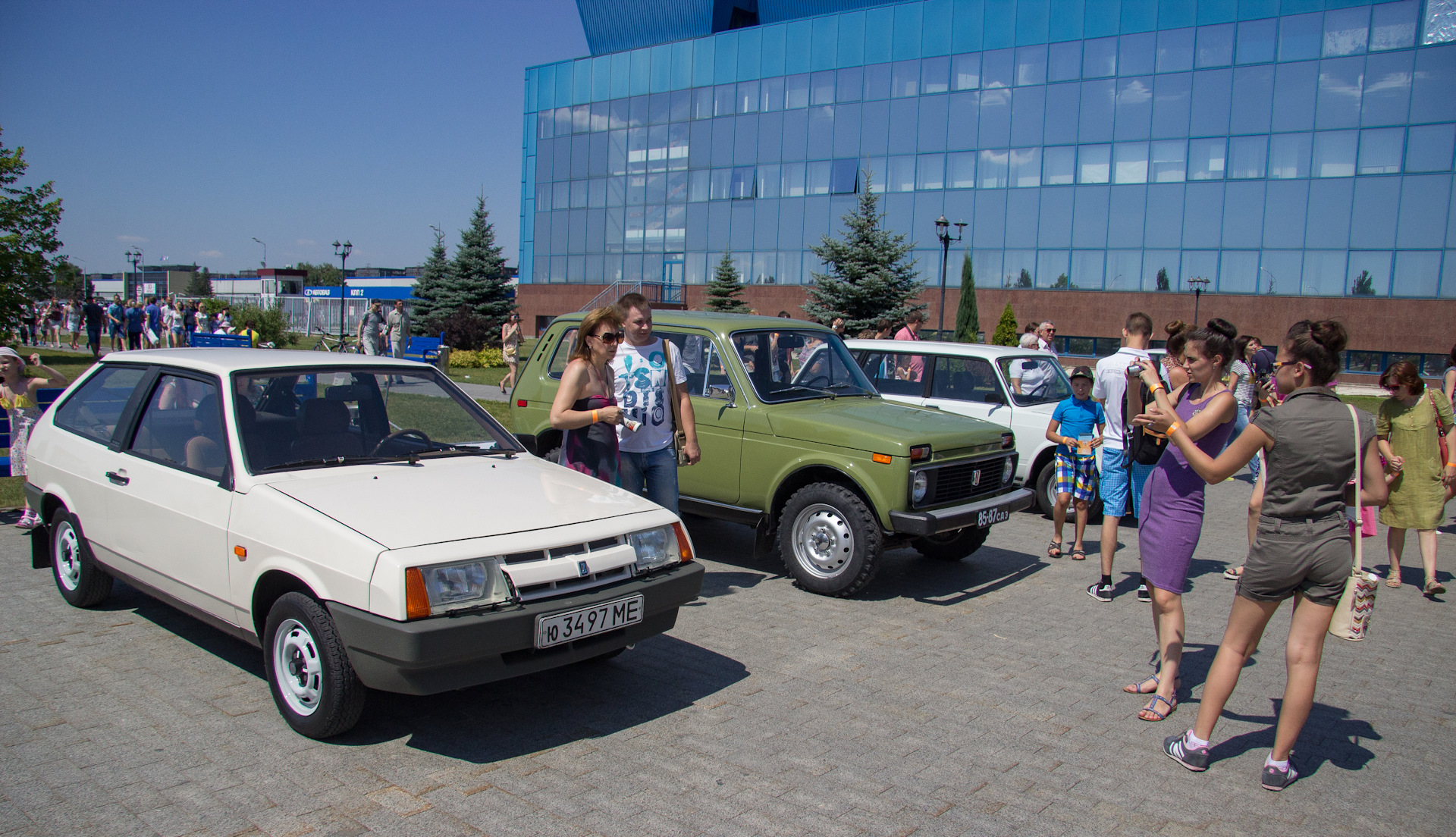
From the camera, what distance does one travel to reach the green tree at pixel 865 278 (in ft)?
94.5

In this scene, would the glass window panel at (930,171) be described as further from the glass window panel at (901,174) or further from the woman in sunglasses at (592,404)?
the woman in sunglasses at (592,404)

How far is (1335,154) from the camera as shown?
3338 centimetres

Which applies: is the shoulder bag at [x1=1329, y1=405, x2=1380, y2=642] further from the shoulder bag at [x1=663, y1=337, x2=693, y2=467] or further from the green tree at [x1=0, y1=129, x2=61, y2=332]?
the green tree at [x1=0, y1=129, x2=61, y2=332]

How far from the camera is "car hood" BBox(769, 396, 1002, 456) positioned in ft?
19.9

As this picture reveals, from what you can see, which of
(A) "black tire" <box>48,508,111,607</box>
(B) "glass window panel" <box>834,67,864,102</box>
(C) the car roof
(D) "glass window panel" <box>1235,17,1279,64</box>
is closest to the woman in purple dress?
(C) the car roof

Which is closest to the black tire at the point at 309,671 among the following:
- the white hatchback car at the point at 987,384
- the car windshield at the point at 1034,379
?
the white hatchback car at the point at 987,384

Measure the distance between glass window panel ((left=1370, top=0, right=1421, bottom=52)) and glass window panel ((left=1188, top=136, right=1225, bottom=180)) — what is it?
5766mm

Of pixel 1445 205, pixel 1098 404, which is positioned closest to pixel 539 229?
pixel 1445 205

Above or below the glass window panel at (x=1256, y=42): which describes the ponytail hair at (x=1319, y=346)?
below

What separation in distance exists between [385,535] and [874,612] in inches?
138

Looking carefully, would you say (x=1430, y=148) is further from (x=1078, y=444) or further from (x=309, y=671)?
(x=309, y=671)

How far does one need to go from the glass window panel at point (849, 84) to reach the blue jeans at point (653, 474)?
37795mm

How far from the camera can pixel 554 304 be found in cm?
5028

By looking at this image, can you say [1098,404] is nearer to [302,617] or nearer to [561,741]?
[561,741]
